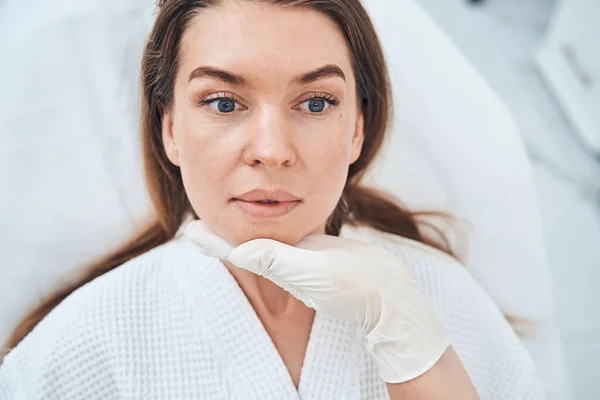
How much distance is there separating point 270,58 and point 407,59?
565 millimetres

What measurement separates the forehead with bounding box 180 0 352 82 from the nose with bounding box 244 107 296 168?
0.16 ft

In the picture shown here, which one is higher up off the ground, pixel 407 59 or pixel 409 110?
pixel 407 59

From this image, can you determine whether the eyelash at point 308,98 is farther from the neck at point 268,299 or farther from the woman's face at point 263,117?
the neck at point 268,299

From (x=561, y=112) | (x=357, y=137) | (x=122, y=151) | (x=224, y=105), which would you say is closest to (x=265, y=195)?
(x=224, y=105)

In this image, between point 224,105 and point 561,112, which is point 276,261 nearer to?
point 224,105

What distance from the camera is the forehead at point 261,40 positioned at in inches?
28.0

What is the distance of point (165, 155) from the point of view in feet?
3.21

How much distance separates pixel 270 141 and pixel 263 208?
3.5 inches

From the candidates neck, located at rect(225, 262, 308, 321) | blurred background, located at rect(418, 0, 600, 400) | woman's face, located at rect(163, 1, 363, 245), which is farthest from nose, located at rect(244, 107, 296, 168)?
blurred background, located at rect(418, 0, 600, 400)

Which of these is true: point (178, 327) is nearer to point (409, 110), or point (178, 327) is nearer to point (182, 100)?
point (182, 100)

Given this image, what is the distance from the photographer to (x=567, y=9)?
1813mm

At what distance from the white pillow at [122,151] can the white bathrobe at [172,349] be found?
17 centimetres

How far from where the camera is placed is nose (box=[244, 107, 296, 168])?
0.71m

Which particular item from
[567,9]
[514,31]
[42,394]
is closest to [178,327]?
[42,394]
